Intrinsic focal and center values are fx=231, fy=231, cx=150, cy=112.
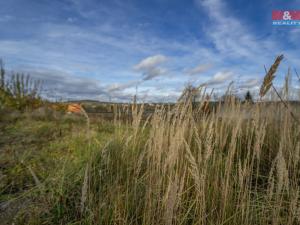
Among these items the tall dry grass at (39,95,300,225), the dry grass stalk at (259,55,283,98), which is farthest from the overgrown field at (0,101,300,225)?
the dry grass stalk at (259,55,283,98)

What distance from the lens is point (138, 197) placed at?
5.62 feet

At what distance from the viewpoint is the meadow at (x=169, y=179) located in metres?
1.40

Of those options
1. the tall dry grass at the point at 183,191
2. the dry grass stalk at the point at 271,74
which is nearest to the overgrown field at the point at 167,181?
the tall dry grass at the point at 183,191

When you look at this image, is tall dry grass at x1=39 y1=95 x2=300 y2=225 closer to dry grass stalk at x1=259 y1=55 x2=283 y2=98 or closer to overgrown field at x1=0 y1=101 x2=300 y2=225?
overgrown field at x1=0 y1=101 x2=300 y2=225

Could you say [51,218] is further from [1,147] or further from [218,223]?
[1,147]

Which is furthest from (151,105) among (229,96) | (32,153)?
(32,153)

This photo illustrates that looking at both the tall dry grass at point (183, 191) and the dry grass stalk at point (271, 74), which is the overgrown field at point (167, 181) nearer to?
the tall dry grass at point (183, 191)

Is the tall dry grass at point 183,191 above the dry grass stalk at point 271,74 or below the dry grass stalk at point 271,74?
below

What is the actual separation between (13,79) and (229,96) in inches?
→ 412

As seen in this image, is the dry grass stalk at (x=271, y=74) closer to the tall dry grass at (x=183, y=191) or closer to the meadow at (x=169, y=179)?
the meadow at (x=169, y=179)

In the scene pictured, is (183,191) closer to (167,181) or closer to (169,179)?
(167,181)

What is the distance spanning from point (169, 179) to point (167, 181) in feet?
1.14

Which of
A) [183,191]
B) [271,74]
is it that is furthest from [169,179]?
[271,74]

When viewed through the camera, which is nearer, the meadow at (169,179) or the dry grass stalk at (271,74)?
A: the meadow at (169,179)
